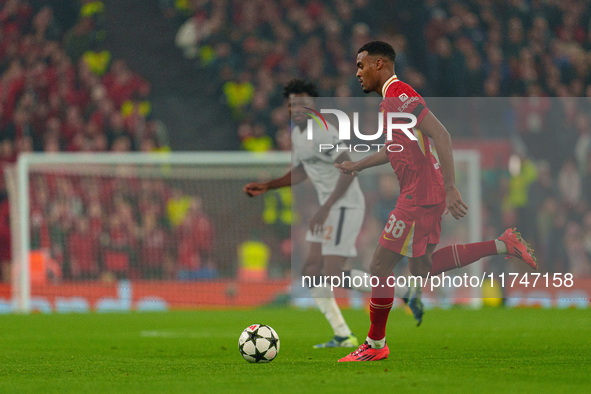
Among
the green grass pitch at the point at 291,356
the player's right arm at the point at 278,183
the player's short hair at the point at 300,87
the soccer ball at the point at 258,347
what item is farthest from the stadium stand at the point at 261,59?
the soccer ball at the point at 258,347

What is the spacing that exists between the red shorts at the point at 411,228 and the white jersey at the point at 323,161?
62.6 inches

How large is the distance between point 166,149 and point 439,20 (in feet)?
19.4

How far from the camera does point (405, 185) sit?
6.11 m

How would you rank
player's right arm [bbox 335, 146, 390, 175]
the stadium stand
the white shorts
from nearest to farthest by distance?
player's right arm [bbox 335, 146, 390, 175]
the white shorts
the stadium stand

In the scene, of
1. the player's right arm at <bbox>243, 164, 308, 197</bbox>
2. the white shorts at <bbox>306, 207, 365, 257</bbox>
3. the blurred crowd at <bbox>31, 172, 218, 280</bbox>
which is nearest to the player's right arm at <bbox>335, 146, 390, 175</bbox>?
the player's right arm at <bbox>243, 164, 308, 197</bbox>

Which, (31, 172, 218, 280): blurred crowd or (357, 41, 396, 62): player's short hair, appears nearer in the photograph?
(357, 41, 396, 62): player's short hair

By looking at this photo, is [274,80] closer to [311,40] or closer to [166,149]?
[311,40]

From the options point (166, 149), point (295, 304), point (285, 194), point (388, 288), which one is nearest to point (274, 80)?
point (166, 149)

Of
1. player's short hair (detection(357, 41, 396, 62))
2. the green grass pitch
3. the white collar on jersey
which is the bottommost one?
the green grass pitch

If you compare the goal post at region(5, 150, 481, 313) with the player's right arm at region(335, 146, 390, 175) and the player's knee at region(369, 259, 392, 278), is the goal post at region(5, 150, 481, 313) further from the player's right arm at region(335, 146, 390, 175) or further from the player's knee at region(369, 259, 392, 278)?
the player's knee at region(369, 259, 392, 278)

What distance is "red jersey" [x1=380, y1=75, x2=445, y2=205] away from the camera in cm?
600

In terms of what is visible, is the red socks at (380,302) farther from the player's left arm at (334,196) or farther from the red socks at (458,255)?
the player's left arm at (334,196)

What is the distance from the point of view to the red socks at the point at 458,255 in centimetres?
634

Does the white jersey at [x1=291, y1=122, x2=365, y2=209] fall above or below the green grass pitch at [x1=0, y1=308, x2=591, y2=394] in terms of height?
above
